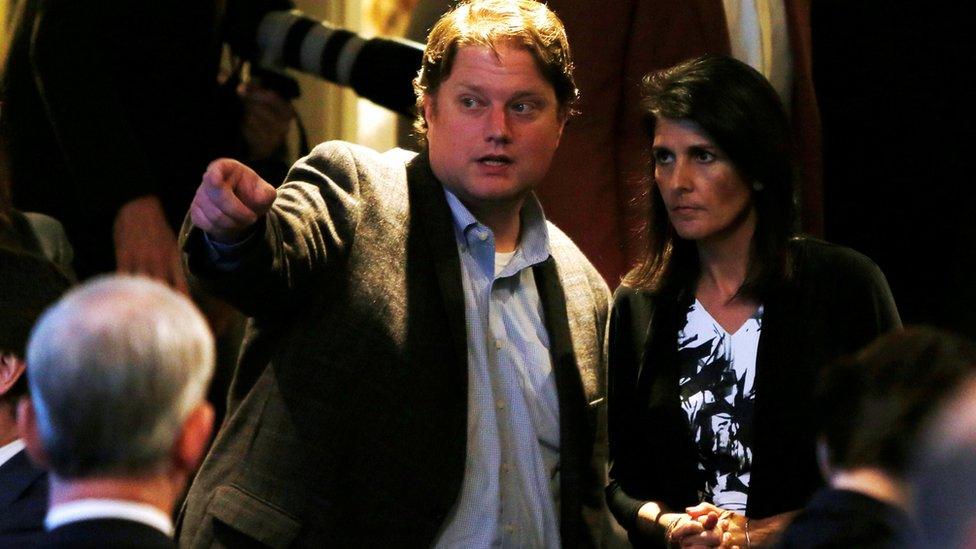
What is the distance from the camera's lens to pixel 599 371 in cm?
273

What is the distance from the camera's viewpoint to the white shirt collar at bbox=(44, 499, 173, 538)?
1.51m

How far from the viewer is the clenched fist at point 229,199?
210 centimetres

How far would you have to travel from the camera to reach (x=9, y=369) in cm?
227

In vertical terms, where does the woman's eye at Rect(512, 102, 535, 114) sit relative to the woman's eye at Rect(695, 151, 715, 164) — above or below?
above

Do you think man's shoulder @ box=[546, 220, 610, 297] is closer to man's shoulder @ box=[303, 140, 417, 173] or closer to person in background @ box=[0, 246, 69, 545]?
man's shoulder @ box=[303, 140, 417, 173]

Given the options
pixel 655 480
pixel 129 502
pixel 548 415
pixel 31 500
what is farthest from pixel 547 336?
pixel 129 502

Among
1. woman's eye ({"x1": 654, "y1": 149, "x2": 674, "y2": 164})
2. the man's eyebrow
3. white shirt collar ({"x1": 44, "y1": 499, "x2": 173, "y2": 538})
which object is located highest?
the man's eyebrow

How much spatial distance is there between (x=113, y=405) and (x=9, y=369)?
2.84 ft

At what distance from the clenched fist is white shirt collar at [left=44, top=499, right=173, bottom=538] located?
649 mm

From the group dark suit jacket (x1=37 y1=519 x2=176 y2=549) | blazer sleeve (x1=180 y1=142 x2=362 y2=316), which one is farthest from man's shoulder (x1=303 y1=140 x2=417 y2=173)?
dark suit jacket (x1=37 y1=519 x2=176 y2=549)

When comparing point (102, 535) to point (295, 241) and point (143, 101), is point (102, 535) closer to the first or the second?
point (295, 241)

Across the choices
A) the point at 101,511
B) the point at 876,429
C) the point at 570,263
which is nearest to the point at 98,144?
the point at 570,263

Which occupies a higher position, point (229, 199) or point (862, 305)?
point (229, 199)

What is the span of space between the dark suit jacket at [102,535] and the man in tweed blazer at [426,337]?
2.25 ft
